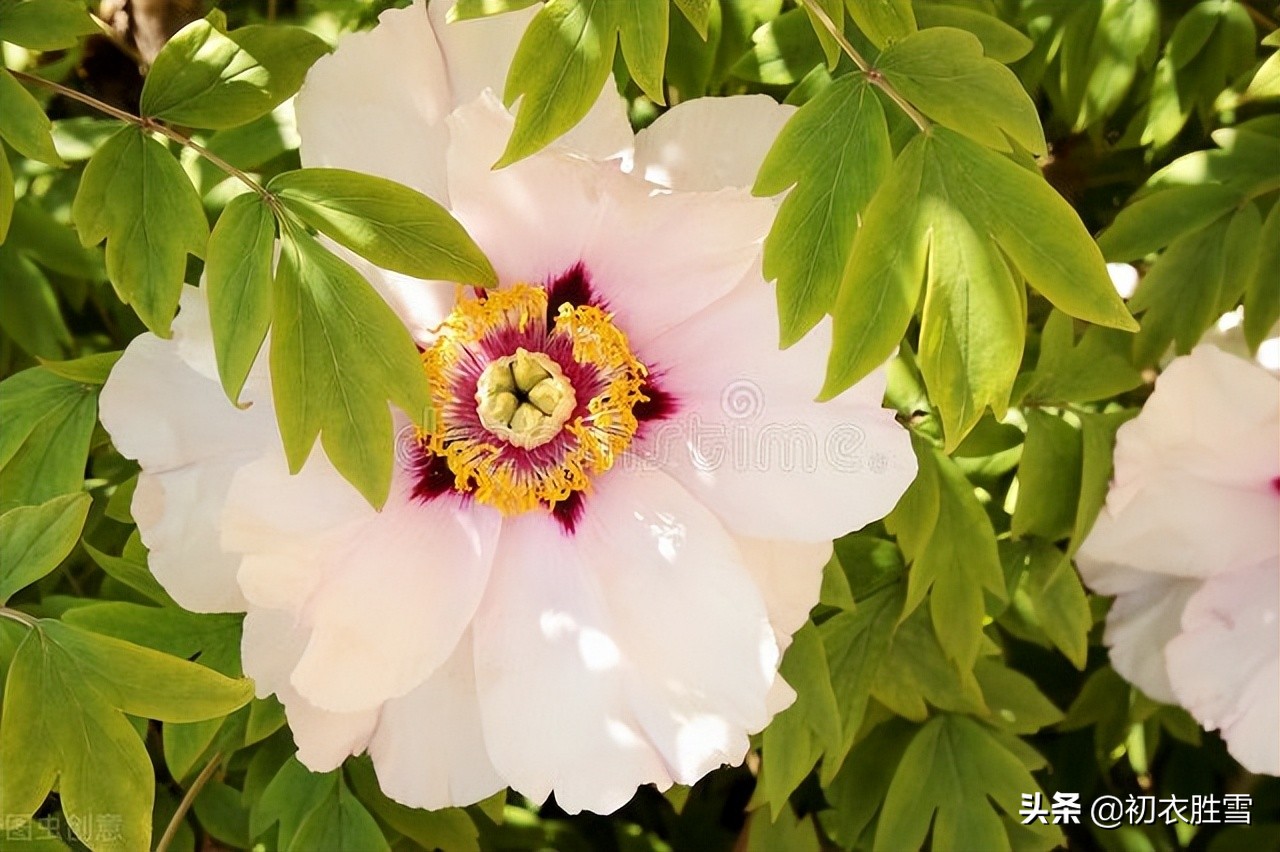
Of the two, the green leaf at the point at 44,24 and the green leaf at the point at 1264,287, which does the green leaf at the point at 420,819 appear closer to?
the green leaf at the point at 44,24

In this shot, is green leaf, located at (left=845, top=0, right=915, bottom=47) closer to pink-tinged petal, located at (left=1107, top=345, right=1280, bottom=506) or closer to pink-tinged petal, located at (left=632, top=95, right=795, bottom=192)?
pink-tinged petal, located at (left=632, top=95, right=795, bottom=192)

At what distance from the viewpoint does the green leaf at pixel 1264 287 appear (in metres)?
0.96

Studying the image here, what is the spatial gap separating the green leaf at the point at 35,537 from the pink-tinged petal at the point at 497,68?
1.10 ft

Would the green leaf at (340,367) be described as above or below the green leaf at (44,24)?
below

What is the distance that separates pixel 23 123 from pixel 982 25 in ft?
1.97

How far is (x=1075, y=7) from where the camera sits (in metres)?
1.06

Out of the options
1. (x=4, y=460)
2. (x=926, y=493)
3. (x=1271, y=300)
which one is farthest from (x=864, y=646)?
(x=4, y=460)

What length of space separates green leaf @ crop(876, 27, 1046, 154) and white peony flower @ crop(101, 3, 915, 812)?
0.13m

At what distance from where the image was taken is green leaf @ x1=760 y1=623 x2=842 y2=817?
92 centimetres

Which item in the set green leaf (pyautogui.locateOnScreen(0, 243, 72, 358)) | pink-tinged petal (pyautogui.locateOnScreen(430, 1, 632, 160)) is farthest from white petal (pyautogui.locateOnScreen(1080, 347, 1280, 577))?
green leaf (pyautogui.locateOnScreen(0, 243, 72, 358))

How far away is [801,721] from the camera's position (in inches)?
36.5

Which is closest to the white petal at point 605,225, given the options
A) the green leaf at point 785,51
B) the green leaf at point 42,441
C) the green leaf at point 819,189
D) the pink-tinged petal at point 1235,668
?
the green leaf at point 819,189

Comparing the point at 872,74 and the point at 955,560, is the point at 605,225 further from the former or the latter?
the point at 955,560

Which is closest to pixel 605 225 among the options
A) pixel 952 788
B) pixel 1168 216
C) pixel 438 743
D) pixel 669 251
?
pixel 669 251
